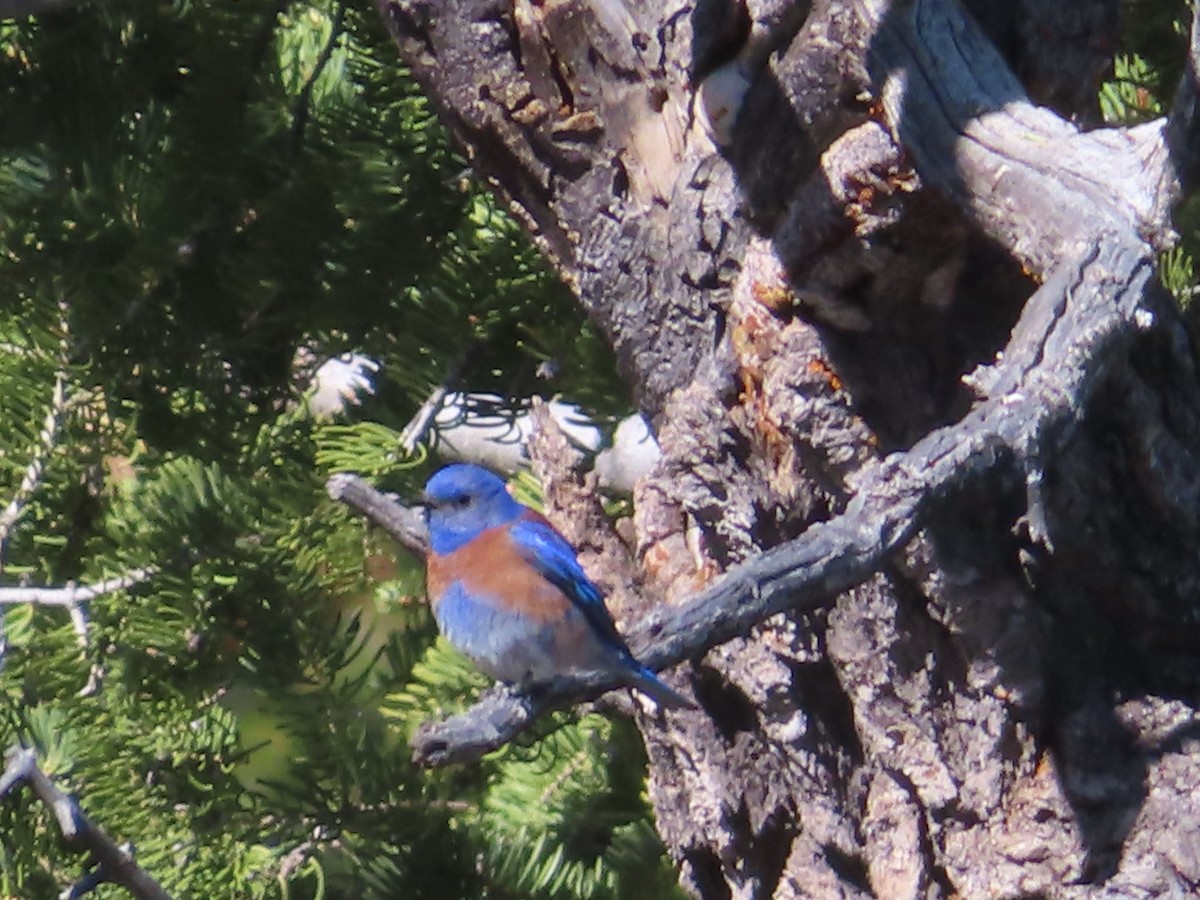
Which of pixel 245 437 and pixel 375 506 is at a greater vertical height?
pixel 245 437

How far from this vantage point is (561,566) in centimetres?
222

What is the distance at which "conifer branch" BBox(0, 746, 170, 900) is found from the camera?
4.79 ft

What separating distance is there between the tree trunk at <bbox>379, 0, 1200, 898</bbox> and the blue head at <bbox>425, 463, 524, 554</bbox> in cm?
50

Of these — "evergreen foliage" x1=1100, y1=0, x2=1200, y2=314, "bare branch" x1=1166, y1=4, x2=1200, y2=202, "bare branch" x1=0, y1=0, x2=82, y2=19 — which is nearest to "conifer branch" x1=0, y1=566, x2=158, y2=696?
"bare branch" x1=0, y1=0, x2=82, y2=19

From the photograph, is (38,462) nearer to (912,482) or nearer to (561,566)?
(561,566)

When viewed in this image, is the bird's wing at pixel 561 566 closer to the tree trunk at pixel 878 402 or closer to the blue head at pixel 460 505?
the blue head at pixel 460 505

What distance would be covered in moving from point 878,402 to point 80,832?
2.94 feet

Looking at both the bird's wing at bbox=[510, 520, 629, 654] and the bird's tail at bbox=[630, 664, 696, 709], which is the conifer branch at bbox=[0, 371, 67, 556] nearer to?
the bird's wing at bbox=[510, 520, 629, 654]

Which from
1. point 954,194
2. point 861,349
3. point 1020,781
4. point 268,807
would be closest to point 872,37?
point 954,194

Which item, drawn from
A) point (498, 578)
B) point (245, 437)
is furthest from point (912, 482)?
point (245, 437)

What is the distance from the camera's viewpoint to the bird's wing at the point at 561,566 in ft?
6.91

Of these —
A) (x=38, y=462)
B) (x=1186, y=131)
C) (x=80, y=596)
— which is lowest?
(x=80, y=596)

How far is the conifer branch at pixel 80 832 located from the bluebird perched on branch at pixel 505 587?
1.97 feet

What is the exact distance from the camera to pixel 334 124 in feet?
7.82
